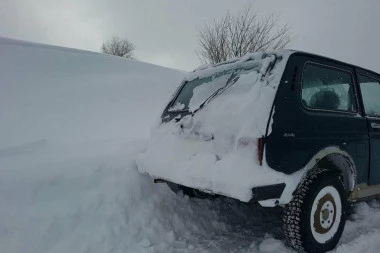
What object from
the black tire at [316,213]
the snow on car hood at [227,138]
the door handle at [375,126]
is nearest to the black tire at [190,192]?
the snow on car hood at [227,138]

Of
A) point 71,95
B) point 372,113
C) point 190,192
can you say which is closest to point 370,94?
point 372,113

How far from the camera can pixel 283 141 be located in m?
2.88

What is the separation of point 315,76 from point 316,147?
74 cm

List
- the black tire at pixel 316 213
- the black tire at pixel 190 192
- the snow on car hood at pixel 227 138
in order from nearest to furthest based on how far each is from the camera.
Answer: the snow on car hood at pixel 227 138 < the black tire at pixel 316 213 < the black tire at pixel 190 192

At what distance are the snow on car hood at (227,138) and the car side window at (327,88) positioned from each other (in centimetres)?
35

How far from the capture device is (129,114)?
7.26m

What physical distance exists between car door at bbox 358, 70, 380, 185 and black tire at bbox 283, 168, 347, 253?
2.47 ft

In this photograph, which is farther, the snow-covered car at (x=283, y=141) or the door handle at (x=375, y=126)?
the door handle at (x=375, y=126)

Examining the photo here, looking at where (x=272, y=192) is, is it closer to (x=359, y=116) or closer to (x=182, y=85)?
(x=359, y=116)

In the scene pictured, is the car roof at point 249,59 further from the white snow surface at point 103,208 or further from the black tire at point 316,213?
the white snow surface at point 103,208

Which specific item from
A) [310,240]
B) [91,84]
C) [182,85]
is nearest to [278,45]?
[91,84]

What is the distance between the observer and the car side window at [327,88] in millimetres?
3297

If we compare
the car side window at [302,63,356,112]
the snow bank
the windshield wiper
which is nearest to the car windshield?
the windshield wiper

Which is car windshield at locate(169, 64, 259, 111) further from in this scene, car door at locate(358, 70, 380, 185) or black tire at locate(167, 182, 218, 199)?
car door at locate(358, 70, 380, 185)
